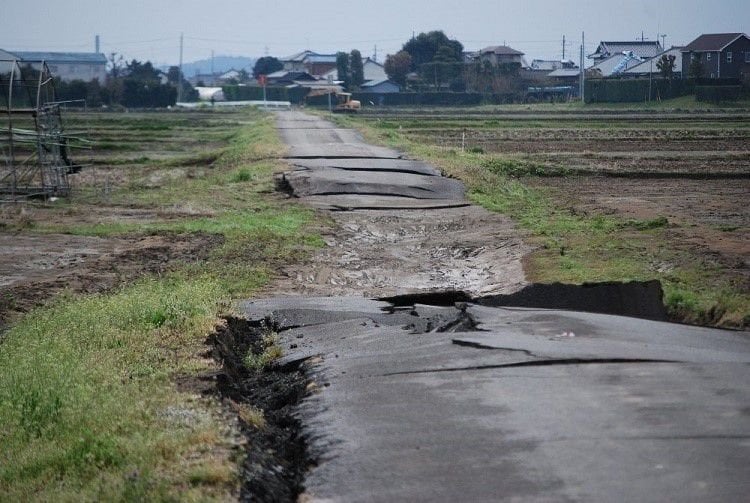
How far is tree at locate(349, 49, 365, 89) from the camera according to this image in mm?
118438

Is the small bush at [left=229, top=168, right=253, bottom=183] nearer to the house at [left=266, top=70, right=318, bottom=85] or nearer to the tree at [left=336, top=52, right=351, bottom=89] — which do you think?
the house at [left=266, top=70, right=318, bottom=85]

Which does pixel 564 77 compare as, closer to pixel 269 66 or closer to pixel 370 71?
pixel 370 71

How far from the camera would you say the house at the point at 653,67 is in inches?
3236

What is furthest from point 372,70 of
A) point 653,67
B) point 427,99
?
point 653,67

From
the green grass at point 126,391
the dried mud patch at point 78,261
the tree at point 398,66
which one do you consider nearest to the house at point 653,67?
the tree at point 398,66

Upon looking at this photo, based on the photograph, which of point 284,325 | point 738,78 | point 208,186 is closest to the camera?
point 284,325

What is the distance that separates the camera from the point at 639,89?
7444 centimetres

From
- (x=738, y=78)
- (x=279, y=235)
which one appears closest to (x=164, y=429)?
(x=279, y=235)

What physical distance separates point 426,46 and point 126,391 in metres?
110

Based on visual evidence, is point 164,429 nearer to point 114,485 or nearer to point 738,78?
point 114,485

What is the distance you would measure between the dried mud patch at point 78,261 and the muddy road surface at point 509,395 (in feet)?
8.20

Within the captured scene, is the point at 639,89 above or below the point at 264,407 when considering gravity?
above

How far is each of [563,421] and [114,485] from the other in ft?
8.39

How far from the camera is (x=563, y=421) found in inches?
250
